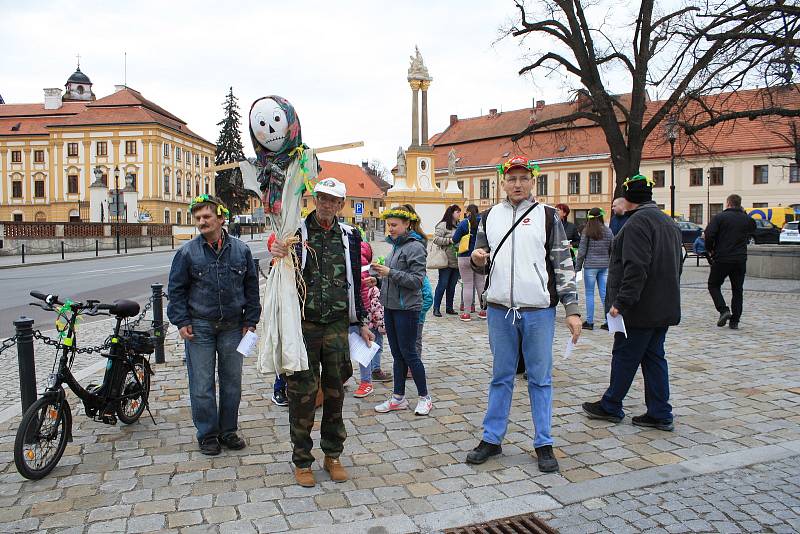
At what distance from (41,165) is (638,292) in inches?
3642

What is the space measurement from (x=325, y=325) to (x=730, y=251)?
318 inches

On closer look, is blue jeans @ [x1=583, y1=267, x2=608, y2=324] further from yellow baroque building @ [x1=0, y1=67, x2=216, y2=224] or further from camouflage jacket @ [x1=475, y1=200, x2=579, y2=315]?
yellow baroque building @ [x1=0, y1=67, x2=216, y2=224]

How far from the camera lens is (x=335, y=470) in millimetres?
4402

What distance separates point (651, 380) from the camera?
5.45 meters

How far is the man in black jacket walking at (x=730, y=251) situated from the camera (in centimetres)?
995

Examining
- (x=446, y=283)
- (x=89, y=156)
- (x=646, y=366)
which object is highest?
(x=89, y=156)

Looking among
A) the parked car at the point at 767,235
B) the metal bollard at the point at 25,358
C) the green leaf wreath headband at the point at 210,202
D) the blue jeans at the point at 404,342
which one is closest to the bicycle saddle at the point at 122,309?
the metal bollard at the point at 25,358

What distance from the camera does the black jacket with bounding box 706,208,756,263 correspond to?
9.95 meters

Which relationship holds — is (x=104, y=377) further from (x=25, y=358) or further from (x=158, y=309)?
(x=158, y=309)

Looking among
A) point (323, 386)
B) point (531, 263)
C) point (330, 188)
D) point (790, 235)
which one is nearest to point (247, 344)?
point (323, 386)

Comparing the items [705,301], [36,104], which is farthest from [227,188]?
[705,301]

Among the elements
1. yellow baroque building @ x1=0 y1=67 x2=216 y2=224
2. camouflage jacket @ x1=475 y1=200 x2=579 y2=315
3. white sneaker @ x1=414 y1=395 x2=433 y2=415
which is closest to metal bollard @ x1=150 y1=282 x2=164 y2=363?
white sneaker @ x1=414 y1=395 x2=433 y2=415

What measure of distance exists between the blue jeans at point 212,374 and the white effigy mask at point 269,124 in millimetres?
1582

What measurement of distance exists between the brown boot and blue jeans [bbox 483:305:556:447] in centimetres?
108
